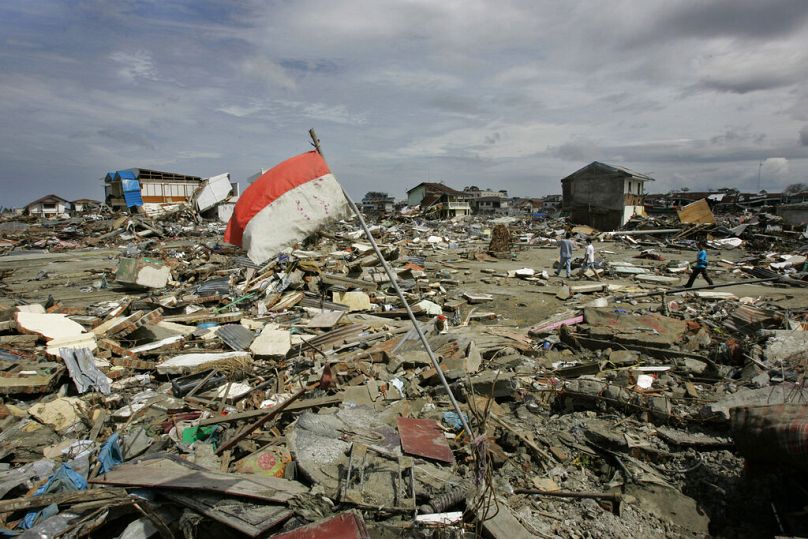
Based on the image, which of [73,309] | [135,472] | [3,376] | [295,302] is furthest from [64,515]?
[73,309]

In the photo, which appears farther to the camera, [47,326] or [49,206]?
[49,206]

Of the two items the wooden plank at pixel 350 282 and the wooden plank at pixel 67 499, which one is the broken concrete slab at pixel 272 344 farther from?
the wooden plank at pixel 67 499

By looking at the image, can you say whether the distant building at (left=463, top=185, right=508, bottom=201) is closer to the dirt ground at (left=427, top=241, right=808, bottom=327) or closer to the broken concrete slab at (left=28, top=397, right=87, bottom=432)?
the dirt ground at (left=427, top=241, right=808, bottom=327)

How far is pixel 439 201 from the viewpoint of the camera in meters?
46.3

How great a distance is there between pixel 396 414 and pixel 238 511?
227cm

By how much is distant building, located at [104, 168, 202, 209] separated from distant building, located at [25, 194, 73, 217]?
45.0 feet

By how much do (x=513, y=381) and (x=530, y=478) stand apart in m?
1.59

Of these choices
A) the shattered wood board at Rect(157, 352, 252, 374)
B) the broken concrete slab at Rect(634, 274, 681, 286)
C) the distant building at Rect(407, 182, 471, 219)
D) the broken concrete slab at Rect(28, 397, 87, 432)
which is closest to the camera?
the broken concrete slab at Rect(28, 397, 87, 432)

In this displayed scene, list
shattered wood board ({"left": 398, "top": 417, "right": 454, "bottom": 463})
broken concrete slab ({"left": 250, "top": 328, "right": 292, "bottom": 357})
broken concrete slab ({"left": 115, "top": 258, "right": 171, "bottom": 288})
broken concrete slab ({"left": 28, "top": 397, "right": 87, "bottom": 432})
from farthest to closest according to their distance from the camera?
broken concrete slab ({"left": 115, "top": 258, "right": 171, "bottom": 288})
broken concrete slab ({"left": 250, "top": 328, "right": 292, "bottom": 357})
broken concrete slab ({"left": 28, "top": 397, "right": 87, "bottom": 432})
shattered wood board ({"left": 398, "top": 417, "right": 454, "bottom": 463})

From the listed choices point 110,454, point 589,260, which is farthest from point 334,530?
point 589,260

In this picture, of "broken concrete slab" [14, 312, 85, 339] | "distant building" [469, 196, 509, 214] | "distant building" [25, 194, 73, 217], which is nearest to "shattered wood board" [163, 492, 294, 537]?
"broken concrete slab" [14, 312, 85, 339]

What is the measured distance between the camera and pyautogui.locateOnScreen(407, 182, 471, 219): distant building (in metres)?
44.1

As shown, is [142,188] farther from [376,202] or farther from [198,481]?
[198,481]

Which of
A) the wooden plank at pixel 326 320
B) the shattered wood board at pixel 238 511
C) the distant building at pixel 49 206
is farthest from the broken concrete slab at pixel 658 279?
the distant building at pixel 49 206
